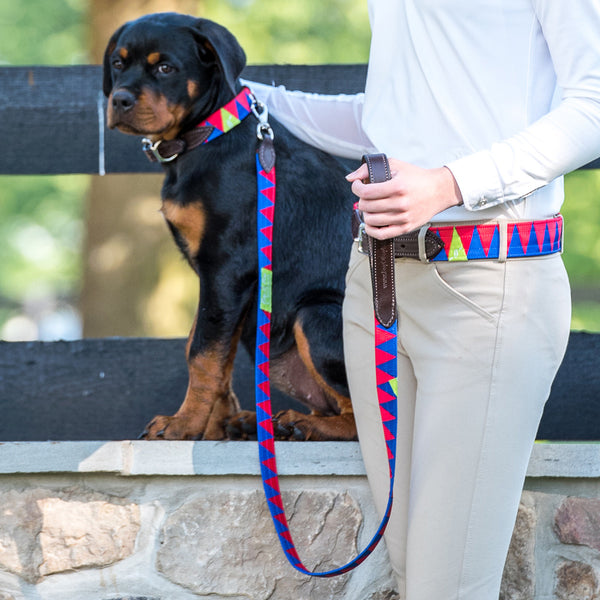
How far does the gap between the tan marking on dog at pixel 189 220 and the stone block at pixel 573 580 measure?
4.56 feet

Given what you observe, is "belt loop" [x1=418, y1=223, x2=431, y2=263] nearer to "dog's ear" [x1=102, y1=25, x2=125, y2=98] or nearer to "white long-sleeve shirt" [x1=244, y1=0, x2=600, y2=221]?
"white long-sleeve shirt" [x1=244, y1=0, x2=600, y2=221]

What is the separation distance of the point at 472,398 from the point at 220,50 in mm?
1477

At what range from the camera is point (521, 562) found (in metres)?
2.21

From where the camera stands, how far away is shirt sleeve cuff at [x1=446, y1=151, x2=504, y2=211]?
1.47 meters

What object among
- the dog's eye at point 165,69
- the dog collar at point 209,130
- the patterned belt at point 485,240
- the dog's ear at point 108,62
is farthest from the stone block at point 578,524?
the dog's ear at point 108,62

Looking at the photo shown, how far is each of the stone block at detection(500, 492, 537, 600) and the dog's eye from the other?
1.65 m

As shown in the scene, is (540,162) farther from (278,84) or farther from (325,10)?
(325,10)

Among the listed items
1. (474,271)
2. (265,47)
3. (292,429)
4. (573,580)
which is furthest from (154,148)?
(265,47)

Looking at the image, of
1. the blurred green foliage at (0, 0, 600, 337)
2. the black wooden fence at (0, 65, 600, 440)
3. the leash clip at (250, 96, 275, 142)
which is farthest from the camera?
the blurred green foliage at (0, 0, 600, 337)

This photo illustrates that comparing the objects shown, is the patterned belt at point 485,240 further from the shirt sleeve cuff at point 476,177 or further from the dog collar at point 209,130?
the dog collar at point 209,130

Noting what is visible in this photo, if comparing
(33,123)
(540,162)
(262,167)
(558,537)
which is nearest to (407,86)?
(540,162)

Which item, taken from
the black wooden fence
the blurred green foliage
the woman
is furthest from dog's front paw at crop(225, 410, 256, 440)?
the blurred green foliage

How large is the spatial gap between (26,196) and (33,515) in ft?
28.0

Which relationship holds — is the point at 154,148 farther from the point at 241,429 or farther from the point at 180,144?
the point at 241,429
